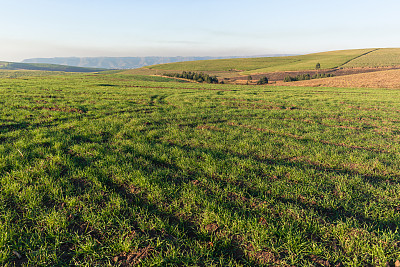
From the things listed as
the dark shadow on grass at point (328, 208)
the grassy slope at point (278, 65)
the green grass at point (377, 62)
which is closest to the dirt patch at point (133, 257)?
the dark shadow on grass at point (328, 208)

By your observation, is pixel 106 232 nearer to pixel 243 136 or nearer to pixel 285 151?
pixel 285 151

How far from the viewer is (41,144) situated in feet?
24.1

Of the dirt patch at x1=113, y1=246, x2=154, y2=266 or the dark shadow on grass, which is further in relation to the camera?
the dark shadow on grass

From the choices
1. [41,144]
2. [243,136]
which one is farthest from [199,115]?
[41,144]

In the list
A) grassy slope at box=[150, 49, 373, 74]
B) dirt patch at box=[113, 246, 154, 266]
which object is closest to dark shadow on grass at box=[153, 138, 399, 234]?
dirt patch at box=[113, 246, 154, 266]

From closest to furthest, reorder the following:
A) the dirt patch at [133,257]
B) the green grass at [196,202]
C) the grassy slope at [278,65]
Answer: the dirt patch at [133,257] < the green grass at [196,202] < the grassy slope at [278,65]

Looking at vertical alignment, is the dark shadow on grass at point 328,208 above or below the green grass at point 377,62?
below

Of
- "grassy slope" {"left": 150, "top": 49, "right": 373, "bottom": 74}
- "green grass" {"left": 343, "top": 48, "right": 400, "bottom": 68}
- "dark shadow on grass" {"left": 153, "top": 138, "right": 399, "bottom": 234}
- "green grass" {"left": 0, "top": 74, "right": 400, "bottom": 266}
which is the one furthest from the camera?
"grassy slope" {"left": 150, "top": 49, "right": 373, "bottom": 74}

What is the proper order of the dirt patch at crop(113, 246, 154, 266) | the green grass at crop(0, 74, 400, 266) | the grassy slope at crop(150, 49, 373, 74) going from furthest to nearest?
1. the grassy slope at crop(150, 49, 373, 74)
2. the green grass at crop(0, 74, 400, 266)
3. the dirt patch at crop(113, 246, 154, 266)

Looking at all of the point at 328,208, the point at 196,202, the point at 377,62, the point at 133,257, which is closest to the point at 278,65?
the point at 377,62

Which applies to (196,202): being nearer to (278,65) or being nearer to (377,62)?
(377,62)

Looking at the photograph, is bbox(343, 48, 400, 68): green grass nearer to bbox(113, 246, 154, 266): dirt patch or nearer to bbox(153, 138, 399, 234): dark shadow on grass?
bbox(153, 138, 399, 234): dark shadow on grass

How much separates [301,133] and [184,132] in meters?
6.29

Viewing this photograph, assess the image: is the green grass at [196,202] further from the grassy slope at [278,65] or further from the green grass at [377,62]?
the green grass at [377,62]
